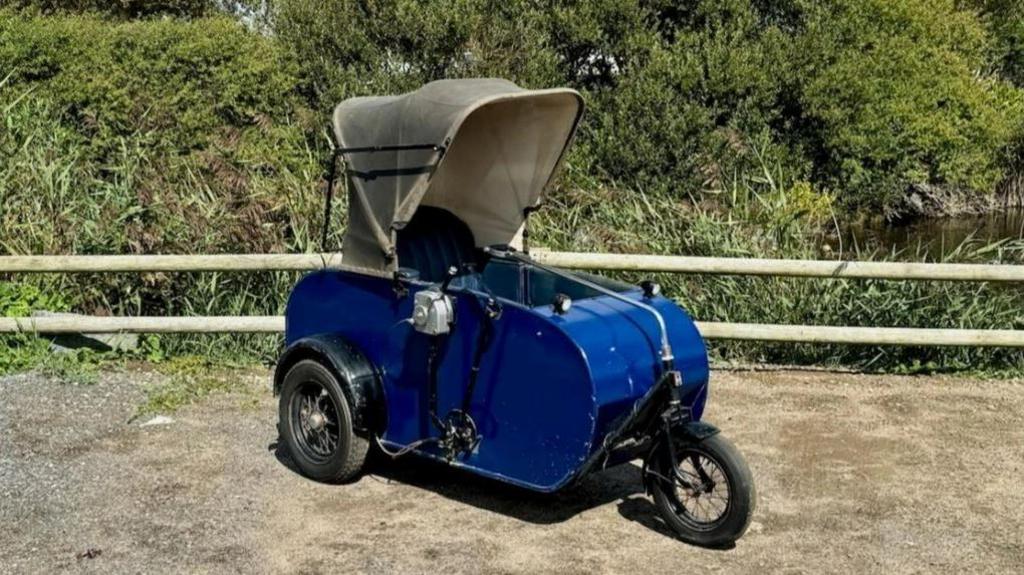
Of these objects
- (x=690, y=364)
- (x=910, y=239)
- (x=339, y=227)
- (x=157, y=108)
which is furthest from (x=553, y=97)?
(x=910, y=239)

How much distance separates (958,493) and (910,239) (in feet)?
46.5

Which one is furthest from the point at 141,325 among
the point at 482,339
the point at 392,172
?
the point at 482,339

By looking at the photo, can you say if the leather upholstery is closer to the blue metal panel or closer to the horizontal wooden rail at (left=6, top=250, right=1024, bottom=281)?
the blue metal panel

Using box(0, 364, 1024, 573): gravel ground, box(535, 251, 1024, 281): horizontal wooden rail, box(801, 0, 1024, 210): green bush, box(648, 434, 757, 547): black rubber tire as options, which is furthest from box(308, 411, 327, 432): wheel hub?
box(801, 0, 1024, 210): green bush

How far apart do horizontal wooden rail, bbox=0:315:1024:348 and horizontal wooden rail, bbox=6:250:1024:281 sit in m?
0.36

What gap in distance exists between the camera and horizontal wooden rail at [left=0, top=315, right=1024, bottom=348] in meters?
9.02

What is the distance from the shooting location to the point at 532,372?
5.90 m

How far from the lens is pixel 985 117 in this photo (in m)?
23.9

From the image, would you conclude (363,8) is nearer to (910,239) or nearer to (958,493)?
(910,239)

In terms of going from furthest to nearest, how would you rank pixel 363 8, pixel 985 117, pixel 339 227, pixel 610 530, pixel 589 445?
1. pixel 985 117
2. pixel 363 8
3. pixel 339 227
4. pixel 610 530
5. pixel 589 445

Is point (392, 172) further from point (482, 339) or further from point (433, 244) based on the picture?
point (482, 339)

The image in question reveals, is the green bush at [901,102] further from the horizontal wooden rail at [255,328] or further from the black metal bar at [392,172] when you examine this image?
the black metal bar at [392,172]

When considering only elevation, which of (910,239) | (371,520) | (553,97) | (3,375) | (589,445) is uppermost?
(553,97)

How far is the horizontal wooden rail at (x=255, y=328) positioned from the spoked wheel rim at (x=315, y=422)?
218 centimetres
